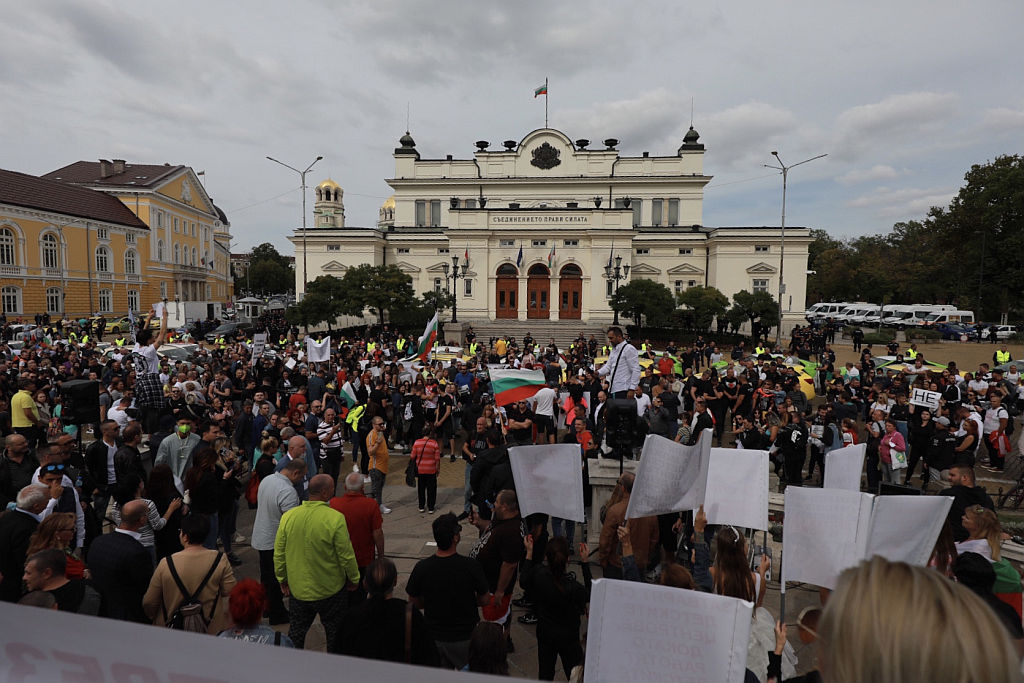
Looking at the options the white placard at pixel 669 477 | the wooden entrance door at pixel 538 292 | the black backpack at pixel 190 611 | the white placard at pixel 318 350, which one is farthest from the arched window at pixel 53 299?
the white placard at pixel 669 477

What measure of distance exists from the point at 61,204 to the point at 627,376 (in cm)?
5465

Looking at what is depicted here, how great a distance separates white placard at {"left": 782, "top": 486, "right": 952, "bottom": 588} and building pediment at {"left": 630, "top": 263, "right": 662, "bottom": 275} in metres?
45.5

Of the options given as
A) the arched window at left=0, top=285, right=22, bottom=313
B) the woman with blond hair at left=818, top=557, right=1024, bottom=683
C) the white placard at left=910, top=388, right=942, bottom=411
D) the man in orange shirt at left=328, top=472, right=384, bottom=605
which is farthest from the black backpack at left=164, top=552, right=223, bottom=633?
the arched window at left=0, top=285, right=22, bottom=313

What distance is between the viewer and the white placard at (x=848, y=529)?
152 inches

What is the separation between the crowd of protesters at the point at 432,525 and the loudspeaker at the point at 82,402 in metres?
0.34

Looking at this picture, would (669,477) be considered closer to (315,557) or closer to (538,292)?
(315,557)

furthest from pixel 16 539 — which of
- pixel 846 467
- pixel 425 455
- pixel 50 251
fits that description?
pixel 50 251

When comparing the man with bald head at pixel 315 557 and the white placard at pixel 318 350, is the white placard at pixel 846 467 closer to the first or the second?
the man with bald head at pixel 315 557

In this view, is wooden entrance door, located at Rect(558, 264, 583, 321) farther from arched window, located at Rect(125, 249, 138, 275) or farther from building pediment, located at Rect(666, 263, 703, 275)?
arched window, located at Rect(125, 249, 138, 275)

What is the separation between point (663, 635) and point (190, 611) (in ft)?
9.53

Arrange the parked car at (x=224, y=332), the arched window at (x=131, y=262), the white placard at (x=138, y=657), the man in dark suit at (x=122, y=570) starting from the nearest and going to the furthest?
the white placard at (x=138, y=657) < the man in dark suit at (x=122, y=570) < the parked car at (x=224, y=332) < the arched window at (x=131, y=262)

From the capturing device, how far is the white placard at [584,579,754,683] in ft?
8.30

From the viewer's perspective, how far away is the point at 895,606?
4.21 ft

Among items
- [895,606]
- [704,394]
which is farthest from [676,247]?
[895,606]
